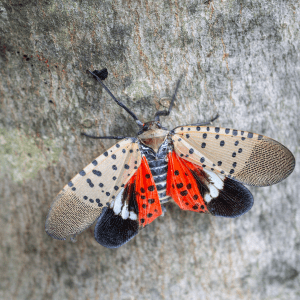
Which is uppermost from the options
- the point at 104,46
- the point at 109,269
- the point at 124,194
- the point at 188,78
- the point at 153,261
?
the point at 104,46

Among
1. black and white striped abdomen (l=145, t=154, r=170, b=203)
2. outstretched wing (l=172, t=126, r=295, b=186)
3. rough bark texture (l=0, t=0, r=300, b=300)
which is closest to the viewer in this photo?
rough bark texture (l=0, t=0, r=300, b=300)

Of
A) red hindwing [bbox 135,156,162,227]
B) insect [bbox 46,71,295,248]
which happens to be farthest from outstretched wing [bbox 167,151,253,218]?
red hindwing [bbox 135,156,162,227]

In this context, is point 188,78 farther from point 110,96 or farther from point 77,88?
point 77,88

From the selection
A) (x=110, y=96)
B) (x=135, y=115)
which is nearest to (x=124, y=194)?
(x=135, y=115)

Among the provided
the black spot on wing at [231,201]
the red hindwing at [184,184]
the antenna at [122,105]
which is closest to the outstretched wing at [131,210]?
the red hindwing at [184,184]

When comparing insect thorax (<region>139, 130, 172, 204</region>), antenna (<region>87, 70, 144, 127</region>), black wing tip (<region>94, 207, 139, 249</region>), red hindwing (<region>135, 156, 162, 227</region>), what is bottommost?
black wing tip (<region>94, 207, 139, 249</region>)

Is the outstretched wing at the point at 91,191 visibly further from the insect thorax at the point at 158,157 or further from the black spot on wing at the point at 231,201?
the black spot on wing at the point at 231,201

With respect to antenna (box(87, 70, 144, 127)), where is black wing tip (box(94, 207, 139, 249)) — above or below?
below

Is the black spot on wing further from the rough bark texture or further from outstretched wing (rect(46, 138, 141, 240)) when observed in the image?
outstretched wing (rect(46, 138, 141, 240))
